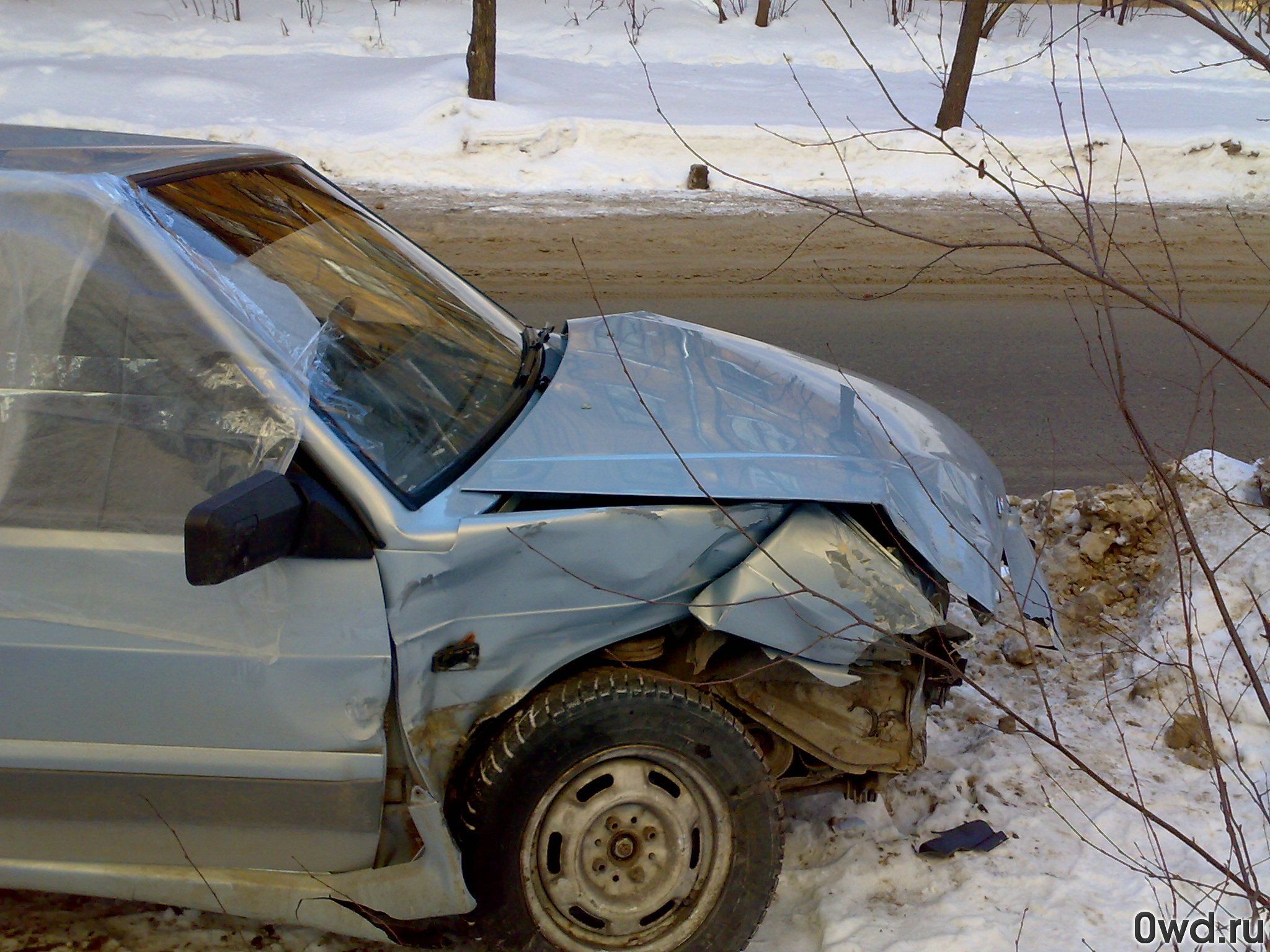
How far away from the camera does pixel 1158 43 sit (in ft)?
76.4

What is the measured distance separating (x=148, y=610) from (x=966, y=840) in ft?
7.15

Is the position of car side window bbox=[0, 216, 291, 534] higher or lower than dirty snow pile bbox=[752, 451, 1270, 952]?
higher

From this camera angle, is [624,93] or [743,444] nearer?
[743,444]

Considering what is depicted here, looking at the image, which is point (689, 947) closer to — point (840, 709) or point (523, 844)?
point (523, 844)

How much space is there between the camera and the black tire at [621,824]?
2.18m

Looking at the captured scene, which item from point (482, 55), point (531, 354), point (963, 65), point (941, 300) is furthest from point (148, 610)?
point (963, 65)

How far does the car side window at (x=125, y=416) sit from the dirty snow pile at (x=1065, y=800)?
120 cm

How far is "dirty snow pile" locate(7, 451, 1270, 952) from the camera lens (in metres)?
2.53

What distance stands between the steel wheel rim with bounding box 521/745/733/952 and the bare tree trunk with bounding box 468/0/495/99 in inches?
554

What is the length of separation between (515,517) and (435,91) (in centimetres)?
1452

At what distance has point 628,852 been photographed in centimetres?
226

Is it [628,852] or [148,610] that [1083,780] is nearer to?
[628,852]

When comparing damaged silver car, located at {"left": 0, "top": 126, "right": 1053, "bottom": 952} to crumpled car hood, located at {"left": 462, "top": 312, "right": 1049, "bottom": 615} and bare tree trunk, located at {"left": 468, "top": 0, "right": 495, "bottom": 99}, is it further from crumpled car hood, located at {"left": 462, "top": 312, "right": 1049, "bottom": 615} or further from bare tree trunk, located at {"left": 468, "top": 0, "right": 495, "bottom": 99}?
bare tree trunk, located at {"left": 468, "top": 0, "right": 495, "bottom": 99}

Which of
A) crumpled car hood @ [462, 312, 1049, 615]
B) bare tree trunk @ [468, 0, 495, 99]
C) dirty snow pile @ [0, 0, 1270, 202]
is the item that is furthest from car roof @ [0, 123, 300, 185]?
bare tree trunk @ [468, 0, 495, 99]
